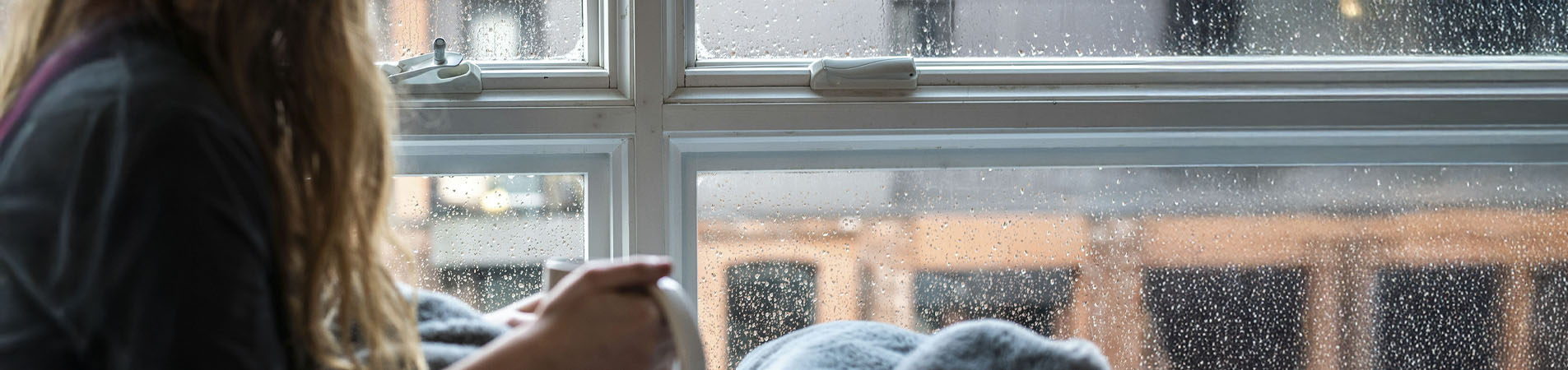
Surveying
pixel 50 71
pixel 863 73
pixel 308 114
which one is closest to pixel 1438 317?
pixel 863 73

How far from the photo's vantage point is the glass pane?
48.7 inches

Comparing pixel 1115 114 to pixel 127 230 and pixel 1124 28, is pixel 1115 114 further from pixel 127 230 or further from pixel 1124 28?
pixel 127 230

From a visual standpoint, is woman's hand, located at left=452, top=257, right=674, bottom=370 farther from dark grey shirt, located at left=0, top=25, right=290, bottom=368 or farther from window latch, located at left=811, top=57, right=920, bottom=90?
window latch, located at left=811, top=57, right=920, bottom=90

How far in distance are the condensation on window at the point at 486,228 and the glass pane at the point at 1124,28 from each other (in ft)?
0.77

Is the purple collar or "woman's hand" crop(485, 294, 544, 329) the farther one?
"woman's hand" crop(485, 294, 544, 329)

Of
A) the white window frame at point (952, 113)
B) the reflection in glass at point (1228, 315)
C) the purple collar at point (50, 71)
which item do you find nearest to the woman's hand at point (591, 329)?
the purple collar at point (50, 71)

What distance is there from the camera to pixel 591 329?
589 millimetres

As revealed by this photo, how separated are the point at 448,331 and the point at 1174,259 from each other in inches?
34.1

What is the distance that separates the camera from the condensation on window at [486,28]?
47.4 inches

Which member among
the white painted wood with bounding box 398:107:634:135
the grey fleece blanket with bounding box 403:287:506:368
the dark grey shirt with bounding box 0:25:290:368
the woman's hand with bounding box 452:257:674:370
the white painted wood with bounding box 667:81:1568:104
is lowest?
the grey fleece blanket with bounding box 403:287:506:368

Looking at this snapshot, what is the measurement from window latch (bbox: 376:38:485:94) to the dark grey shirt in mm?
696

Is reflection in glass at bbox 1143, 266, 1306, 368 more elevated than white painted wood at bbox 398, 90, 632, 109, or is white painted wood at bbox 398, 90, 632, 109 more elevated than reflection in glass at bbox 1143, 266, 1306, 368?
white painted wood at bbox 398, 90, 632, 109

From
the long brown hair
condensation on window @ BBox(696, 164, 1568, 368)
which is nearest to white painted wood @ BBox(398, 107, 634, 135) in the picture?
condensation on window @ BBox(696, 164, 1568, 368)

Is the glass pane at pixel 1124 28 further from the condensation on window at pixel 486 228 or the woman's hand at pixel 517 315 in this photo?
the woman's hand at pixel 517 315
